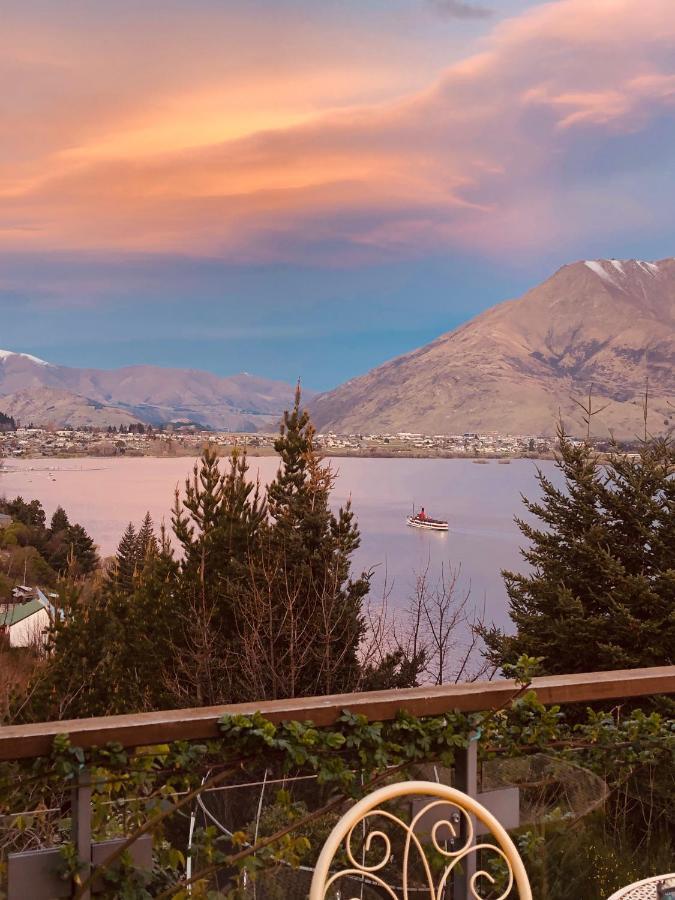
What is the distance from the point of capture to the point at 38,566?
122 feet

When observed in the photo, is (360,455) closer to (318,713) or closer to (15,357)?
(318,713)

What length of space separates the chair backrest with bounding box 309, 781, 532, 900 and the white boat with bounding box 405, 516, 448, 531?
1698 inches

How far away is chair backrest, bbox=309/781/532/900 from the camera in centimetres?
130

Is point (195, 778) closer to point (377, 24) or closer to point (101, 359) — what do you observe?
point (377, 24)

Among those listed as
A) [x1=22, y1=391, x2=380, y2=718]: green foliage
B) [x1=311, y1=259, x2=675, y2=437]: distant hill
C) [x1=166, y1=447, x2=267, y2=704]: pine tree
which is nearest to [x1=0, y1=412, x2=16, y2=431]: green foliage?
[x1=311, y1=259, x2=675, y2=437]: distant hill

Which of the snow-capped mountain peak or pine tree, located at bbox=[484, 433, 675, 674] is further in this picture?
the snow-capped mountain peak

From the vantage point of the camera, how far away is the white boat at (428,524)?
45219 mm

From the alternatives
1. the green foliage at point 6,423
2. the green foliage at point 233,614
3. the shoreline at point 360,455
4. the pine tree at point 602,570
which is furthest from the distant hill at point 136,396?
the pine tree at point 602,570

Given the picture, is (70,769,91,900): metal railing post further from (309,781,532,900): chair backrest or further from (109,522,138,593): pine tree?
(109,522,138,593): pine tree

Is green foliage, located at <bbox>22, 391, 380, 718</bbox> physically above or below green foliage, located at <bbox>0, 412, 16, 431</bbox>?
below

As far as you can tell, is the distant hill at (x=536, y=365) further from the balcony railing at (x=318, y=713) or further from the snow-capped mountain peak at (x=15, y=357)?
the balcony railing at (x=318, y=713)

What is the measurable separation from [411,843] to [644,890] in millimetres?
431

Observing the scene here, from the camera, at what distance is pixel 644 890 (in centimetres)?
158

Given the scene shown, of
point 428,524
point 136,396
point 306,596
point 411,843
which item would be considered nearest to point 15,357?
point 136,396
